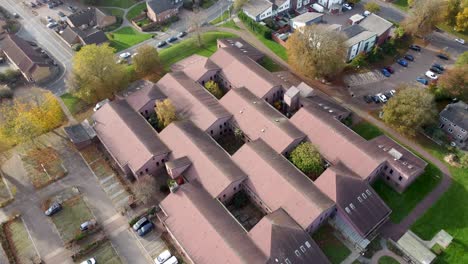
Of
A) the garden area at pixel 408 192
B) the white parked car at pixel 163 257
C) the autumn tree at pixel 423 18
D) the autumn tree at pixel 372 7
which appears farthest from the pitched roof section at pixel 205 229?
the autumn tree at pixel 372 7

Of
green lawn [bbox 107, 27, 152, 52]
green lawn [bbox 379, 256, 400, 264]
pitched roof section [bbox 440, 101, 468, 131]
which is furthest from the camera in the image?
green lawn [bbox 107, 27, 152, 52]

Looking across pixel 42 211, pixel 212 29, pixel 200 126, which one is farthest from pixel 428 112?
pixel 42 211

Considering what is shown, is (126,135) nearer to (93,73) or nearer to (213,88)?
(93,73)

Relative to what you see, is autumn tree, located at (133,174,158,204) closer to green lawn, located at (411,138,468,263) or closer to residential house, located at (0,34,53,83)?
green lawn, located at (411,138,468,263)

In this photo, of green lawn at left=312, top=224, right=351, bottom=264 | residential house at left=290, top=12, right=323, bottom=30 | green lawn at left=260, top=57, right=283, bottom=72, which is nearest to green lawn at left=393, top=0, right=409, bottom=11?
residential house at left=290, top=12, right=323, bottom=30

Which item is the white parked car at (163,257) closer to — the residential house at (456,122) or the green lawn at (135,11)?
the residential house at (456,122)

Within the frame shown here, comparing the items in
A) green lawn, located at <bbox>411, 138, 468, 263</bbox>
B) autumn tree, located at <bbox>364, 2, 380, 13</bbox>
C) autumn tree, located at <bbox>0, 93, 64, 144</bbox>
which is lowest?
green lawn, located at <bbox>411, 138, 468, 263</bbox>

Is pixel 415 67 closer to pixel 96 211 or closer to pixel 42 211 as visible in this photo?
pixel 96 211
